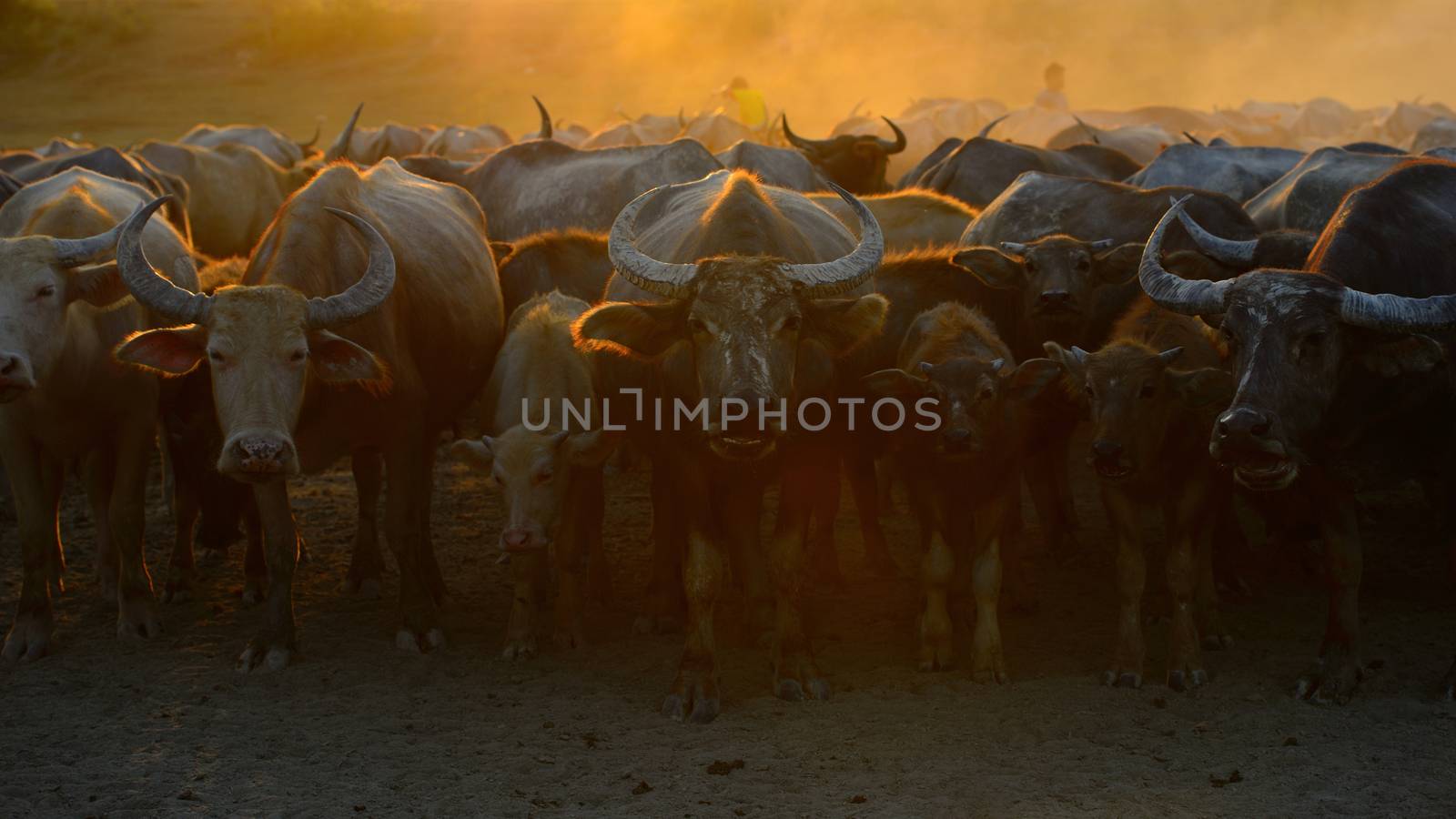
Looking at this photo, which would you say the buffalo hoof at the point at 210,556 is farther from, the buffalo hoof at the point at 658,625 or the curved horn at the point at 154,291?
the buffalo hoof at the point at 658,625

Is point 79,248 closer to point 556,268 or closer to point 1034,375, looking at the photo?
point 556,268

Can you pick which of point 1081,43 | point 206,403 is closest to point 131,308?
point 206,403

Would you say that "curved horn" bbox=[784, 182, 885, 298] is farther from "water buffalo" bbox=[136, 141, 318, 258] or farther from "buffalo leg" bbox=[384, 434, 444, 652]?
"water buffalo" bbox=[136, 141, 318, 258]

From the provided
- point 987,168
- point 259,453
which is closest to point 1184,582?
point 259,453

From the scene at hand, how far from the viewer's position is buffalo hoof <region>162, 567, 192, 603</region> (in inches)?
297

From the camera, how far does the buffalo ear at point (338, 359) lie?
6.09 metres

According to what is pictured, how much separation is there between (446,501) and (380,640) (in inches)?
120

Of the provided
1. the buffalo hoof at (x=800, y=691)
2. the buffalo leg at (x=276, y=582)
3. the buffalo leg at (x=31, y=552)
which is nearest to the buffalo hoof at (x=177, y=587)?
the buffalo leg at (x=31, y=552)

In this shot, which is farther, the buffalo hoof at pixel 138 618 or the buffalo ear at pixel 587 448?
the buffalo hoof at pixel 138 618

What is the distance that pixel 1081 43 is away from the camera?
201 feet

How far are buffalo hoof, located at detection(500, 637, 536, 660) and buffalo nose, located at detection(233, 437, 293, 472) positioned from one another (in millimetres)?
1472

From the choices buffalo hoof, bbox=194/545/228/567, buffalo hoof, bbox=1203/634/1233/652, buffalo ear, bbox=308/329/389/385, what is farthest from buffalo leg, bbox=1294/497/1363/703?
buffalo hoof, bbox=194/545/228/567

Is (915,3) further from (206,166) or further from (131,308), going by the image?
(131,308)

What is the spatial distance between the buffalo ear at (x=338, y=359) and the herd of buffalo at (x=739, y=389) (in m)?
0.01
